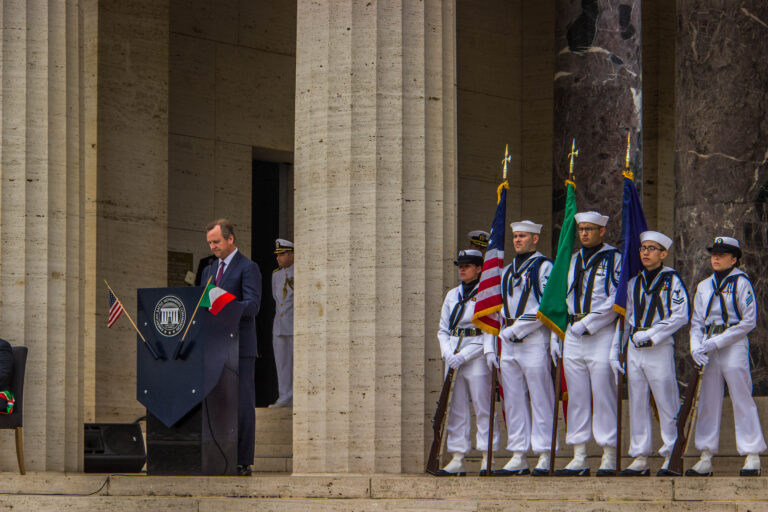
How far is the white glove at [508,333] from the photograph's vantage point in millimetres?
11586

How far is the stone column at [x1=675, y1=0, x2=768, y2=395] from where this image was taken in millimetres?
14547

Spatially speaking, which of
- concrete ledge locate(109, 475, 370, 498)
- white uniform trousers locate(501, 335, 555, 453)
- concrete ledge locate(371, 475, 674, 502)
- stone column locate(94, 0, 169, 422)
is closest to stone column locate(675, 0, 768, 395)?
white uniform trousers locate(501, 335, 555, 453)

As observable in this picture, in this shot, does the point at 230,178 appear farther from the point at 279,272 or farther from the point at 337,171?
the point at 337,171

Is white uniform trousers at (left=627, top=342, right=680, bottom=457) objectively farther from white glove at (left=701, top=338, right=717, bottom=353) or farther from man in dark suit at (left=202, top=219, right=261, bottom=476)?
man in dark suit at (left=202, top=219, right=261, bottom=476)

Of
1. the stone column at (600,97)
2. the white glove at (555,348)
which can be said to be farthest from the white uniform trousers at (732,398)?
the stone column at (600,97)

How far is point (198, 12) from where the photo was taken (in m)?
19.2

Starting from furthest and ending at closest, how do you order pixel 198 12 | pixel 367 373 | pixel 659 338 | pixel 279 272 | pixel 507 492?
pixel 198 12, pixel 279 272, pixel 367 373, pixel 659 338, pixel 507 492

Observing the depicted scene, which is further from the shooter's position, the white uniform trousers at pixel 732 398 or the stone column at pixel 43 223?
the stone column at pixel 43 223

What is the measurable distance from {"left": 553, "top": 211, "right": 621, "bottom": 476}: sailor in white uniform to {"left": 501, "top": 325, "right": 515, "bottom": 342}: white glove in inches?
17.1

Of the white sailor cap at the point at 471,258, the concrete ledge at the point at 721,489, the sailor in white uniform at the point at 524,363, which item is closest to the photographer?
the concrete ledge at the point at 721,489

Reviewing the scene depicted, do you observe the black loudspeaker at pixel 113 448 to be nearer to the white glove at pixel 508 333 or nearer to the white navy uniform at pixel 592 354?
the white glove at pixel 508 333

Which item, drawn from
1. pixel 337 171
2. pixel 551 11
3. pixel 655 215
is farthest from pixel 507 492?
pixel 551 11

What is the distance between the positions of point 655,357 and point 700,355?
1.12 feet

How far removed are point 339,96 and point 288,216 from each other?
27.0ft
